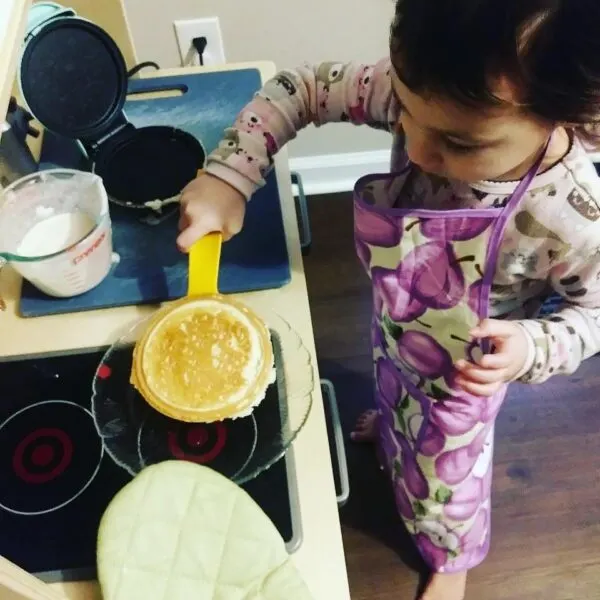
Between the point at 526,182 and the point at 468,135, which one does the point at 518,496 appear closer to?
the point at 526,182

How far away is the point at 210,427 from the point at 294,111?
0.35 metres

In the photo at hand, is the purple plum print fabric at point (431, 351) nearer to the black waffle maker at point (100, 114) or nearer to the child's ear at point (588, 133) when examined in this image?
the child's ear at point (588, 133)

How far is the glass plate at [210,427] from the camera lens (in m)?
0.63

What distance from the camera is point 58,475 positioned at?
25.2 inches

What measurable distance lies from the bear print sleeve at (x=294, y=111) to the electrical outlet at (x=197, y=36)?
19.1 inches

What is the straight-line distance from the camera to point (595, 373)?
1392 mm

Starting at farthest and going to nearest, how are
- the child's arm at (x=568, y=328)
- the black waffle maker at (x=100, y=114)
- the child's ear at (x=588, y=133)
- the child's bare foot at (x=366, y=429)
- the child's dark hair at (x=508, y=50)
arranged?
the child's bare foot at (x=366, y=429) → the black waffle maker at (x=100, y=114) → the child's arm at (x=568, y=328) → the child's ear at (x=588, y=133) → the child's dark hair at (x=508, y=50)

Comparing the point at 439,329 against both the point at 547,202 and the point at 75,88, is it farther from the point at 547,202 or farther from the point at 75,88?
the point at 75,88

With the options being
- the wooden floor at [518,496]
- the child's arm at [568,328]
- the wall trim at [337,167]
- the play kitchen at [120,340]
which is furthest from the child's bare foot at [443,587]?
the wall trim at [337,167]

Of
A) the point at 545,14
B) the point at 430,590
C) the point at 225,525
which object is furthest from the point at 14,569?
the point at 430,590

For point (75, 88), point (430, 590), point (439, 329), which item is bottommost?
point (430, 590)

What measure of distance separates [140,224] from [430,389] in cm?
39

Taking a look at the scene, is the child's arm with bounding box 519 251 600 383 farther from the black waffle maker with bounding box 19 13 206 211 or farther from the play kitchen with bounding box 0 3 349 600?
the black waffle maker with bounding box 19 13 206 211

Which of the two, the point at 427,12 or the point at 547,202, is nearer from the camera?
the point at 427,12
